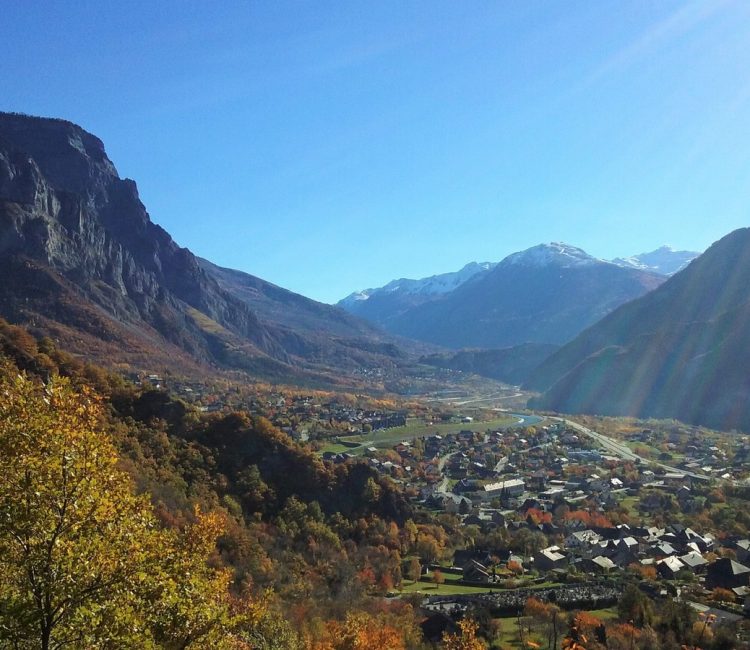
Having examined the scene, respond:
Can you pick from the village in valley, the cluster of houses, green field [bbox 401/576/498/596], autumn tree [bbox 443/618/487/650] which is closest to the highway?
the village in valley

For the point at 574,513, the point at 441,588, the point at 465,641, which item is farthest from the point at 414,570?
the point at 574,513

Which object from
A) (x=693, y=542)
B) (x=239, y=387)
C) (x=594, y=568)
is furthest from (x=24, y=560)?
(x=239, y=387)

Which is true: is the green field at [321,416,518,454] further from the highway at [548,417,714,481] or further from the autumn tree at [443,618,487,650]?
the autumn tree at [443,618,487,650]

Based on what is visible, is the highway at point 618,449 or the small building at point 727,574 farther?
the highway at point 618,449

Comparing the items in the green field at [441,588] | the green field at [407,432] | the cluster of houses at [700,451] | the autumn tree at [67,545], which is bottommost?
the cluster of houses at [700,451]

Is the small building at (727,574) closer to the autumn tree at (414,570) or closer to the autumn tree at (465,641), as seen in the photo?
the autumn tree at (414,570)

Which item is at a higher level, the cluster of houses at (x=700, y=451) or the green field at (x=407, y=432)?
the green field at (x=407, y=432)

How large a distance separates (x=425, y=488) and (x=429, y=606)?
44.9 metres

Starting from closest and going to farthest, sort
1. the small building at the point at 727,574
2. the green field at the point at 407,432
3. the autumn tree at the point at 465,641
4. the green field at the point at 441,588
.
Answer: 1. the autumn tree at the point at 465,641
2. the green field at the point at 441,588
3. the small building at the point at 727,574
4. the green field at the point at 407,432

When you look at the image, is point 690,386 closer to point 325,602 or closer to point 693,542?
point 693,542

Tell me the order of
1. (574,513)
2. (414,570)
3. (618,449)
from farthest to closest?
1. (618,449)
2. (574,513)
3. (414,570)

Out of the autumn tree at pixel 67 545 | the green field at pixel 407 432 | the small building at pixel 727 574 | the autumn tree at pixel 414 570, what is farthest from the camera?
the green field at pixel 407 432

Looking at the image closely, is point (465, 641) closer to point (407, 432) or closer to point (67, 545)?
point (67, 545)

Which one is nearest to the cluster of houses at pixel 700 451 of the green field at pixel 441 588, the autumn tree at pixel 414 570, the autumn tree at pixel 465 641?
the green field at pixel 441 588
